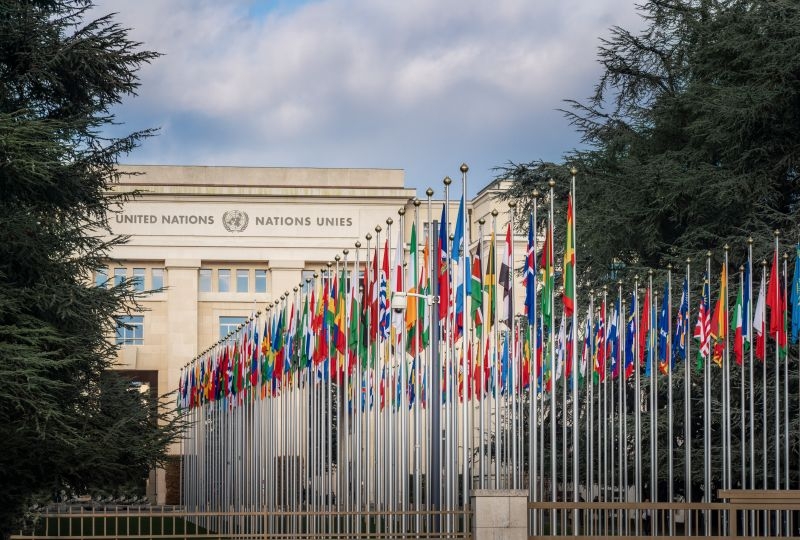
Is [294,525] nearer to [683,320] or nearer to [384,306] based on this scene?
[384,306]

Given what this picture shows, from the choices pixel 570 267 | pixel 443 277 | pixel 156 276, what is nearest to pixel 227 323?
pixel 156 276

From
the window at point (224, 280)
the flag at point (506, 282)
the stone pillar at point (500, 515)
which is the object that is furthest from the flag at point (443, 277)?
the window at point (224, 280)

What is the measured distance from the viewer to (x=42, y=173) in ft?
76.3

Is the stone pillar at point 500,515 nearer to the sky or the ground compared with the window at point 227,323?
nearer to the ground

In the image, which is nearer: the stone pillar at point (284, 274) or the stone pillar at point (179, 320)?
the stone pillar at point (179, 320)

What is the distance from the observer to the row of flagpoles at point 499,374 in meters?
22.9

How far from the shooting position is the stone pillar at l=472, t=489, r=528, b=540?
1919cm

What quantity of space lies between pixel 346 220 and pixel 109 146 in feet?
136

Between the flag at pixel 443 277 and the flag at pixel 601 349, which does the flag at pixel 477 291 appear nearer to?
the flag at pixel 443 277

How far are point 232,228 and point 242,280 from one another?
8.97ft

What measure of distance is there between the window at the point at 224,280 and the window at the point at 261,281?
4.60 ft

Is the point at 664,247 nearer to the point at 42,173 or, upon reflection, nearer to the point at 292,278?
the point at 42,173

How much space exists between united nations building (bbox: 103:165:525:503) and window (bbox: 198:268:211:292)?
5 centimetres

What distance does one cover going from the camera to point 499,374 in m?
24.7
